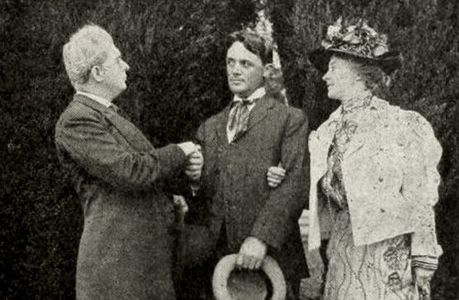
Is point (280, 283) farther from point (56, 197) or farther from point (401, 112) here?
point (56, 197)

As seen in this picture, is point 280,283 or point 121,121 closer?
point 121,121

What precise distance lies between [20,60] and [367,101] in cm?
224

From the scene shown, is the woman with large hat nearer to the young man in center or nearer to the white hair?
the young man in center

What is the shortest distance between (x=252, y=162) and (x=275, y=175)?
0.19m

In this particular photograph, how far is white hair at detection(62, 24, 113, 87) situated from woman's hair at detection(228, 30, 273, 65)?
3.47 ft

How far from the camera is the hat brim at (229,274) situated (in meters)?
4.39

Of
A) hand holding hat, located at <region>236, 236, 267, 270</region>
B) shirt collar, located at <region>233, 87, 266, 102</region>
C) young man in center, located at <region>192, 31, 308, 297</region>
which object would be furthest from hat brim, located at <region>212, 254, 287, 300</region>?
shirt collar, located at <region>233, 87, 266, 102</region>

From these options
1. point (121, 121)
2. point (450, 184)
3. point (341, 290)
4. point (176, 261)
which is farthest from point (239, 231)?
point (450, 184)

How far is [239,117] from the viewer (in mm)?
4832

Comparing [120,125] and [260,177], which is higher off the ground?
[120,125]

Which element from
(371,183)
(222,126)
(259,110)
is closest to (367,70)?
(371,183)

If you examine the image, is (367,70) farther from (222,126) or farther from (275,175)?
(222,126)

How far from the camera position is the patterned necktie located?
15.8ft

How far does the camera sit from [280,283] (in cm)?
446
